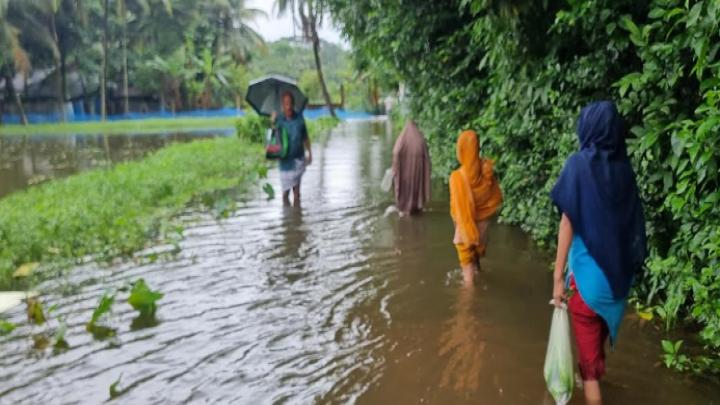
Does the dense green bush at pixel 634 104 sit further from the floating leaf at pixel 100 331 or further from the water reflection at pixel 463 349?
the floating leaf at pixel 100 331

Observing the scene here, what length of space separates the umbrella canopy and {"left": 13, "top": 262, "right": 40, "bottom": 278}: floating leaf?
5415 mm

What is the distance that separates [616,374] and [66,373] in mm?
3469

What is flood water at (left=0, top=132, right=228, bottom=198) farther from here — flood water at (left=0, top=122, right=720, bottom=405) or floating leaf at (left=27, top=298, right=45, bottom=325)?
floating leaf at (left=27, top=298, right=45, bottom=325)

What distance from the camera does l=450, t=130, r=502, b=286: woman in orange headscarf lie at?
5.70 metres

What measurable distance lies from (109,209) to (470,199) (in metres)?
5.32

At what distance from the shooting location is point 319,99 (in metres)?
58.8

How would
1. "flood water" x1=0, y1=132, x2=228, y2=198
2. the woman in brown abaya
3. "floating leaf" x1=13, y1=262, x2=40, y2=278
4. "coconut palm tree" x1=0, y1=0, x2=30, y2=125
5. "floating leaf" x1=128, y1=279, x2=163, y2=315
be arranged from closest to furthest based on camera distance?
"floating leaf" x1=128, y1=279, x2=163, y2=315 → "floating leaf" x1=13, y1=262, x2=40, y2=278 → the woman in brown abaya → "flood water" x1=0, y1=132, x2=228, y2=198 → "coconut palm tree" x1=0, y1=0, x2=30, y2=125

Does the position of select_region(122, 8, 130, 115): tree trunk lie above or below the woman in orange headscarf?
above

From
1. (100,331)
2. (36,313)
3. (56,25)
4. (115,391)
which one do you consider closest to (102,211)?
(36,313)

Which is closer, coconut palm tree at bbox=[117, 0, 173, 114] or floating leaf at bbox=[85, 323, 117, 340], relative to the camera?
floating leaf at bbox=[85, 323, 117, 340]

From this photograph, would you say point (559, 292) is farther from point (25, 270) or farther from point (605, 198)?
point (25, 270)

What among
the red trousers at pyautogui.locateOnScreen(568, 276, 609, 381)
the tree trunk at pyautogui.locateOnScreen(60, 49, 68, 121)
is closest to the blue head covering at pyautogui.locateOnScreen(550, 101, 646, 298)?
the red trousers at pyautogui.locateOnScreen(568, 276, 609, 381)

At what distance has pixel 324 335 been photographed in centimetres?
482

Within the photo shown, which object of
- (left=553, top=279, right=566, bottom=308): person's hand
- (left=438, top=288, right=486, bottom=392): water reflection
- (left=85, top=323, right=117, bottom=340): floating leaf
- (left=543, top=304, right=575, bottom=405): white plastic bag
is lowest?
(left=85, top=323, right=117, bottom=340): floating leaf
